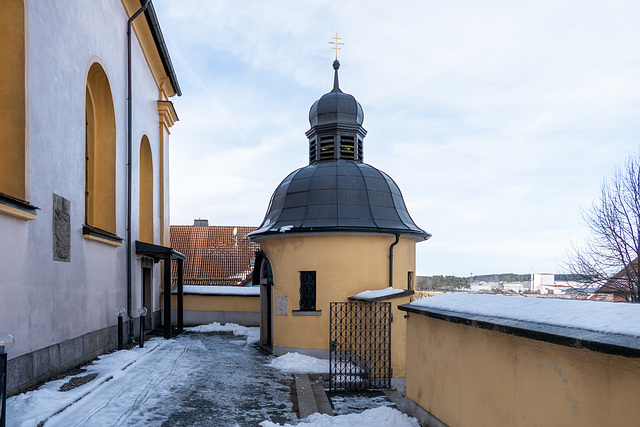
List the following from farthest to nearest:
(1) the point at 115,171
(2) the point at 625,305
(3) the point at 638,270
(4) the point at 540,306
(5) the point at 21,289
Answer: (3) the point at 638,270
(1) the point at 115,171
(5) the point at 21,289
(4) the point at 540,306
(2) the point at 625,305

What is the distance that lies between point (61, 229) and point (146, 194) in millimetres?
9850

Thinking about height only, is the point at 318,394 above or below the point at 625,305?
below

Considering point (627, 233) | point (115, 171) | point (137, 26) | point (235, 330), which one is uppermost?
point (137, 26)

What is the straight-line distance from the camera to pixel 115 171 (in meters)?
12.8

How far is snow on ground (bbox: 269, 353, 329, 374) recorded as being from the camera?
11438 mm

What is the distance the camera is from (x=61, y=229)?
8.88 m

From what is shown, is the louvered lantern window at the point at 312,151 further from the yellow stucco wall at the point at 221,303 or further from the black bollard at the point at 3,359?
the black bollard at the point at 3,359

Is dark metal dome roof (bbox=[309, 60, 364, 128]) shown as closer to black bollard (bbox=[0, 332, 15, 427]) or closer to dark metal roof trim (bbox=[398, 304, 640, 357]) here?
dark metal roof trim (bbox=[398, 304, 640, 357])

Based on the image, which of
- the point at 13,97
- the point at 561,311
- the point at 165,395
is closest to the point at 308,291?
the point at 165,395

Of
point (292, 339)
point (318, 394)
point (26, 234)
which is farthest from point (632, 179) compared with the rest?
point (26, 234)

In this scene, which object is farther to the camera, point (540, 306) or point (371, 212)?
point (371, 212)

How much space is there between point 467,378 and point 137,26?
14338mm

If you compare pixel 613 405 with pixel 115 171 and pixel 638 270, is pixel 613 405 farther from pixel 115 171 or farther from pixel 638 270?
pixel 638 270

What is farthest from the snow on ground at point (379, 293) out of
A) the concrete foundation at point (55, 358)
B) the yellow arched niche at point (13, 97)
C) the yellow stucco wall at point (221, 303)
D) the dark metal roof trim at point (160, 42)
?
the dark metal roof trim at point (160, 42)
